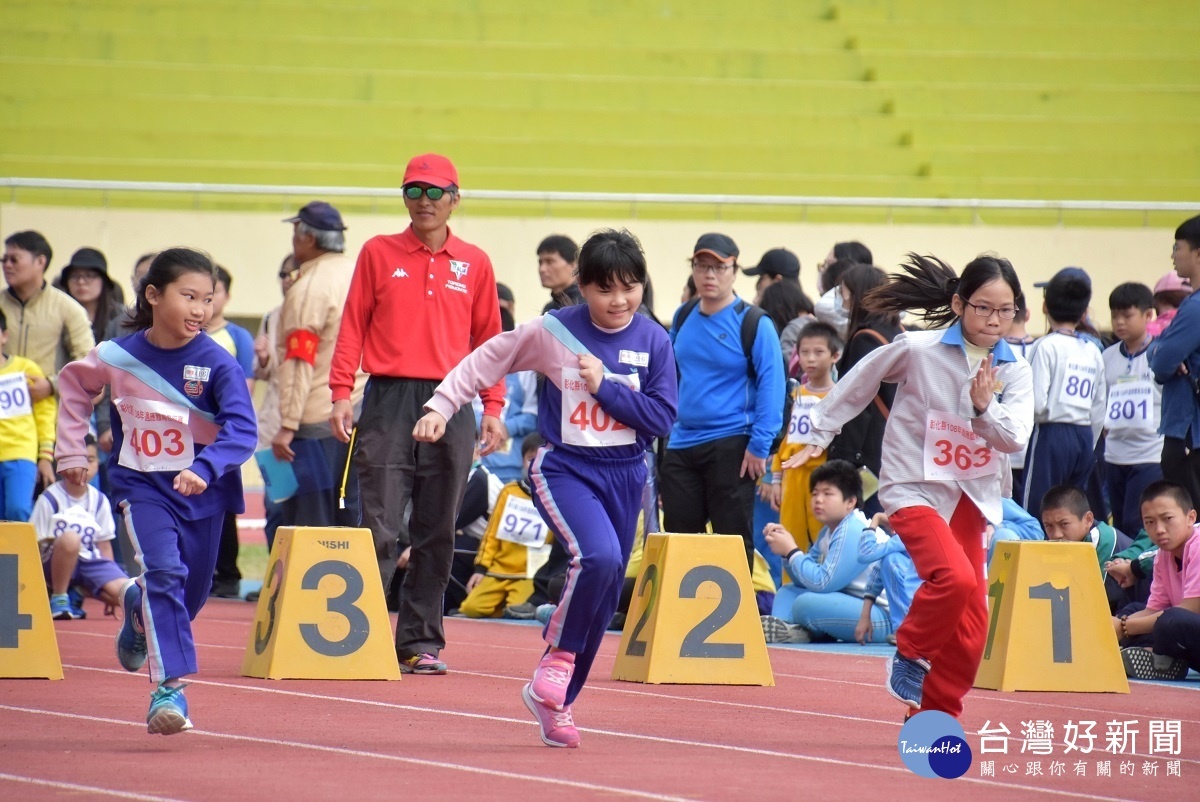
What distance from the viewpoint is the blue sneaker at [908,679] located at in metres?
6.34

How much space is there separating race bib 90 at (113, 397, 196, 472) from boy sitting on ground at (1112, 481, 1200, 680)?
4790mm

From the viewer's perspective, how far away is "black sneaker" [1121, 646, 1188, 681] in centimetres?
870

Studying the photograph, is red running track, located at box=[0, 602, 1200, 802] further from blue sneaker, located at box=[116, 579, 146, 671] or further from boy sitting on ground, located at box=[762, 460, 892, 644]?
boy sitting on ground, located at box=[762, 460, 892, 644]

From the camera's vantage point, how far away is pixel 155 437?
6.20 meters

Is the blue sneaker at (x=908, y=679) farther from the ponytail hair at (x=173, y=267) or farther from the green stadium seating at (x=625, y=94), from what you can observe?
the green stadium seating at (x=625, y=94)

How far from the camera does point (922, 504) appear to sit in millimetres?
6383

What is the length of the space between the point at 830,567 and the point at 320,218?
353cm

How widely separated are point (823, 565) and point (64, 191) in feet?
36.5

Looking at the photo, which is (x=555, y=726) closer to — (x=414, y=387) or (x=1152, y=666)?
(x=414, y=387)

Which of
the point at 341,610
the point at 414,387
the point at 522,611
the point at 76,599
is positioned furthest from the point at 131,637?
the point at 522,611

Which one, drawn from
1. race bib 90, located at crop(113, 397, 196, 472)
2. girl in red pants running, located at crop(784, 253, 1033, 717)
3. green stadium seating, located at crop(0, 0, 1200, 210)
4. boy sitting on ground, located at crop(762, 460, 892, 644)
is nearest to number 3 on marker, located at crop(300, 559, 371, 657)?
race bib 90, located at crop(113, 397, 196, 472)

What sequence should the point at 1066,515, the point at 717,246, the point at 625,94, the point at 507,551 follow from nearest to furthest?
the point at 1066,515
the point at 717,246
the point at 507,551
the point at 625,94

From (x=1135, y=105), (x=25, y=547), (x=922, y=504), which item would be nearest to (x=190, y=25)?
(x=1135, y=105)

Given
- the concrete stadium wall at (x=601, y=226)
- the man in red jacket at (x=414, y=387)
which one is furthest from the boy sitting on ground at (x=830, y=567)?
the concrete stadium wall at (x=601, y=226)
